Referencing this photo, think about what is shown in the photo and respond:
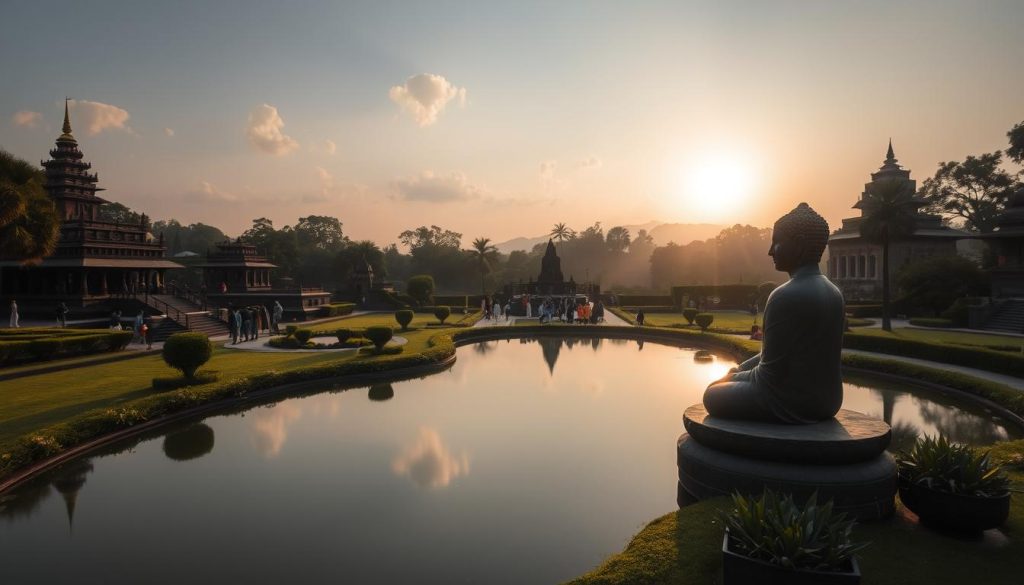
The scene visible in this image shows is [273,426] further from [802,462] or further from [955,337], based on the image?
[955,337]

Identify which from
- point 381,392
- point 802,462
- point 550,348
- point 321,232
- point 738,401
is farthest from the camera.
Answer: point 321,232

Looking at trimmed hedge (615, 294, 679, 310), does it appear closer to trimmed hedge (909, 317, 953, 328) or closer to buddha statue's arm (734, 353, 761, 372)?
trimmed hedge (909, 317, 953, 328)

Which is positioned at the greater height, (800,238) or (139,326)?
(800,238)

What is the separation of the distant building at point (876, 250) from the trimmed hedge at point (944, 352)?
83.2ft

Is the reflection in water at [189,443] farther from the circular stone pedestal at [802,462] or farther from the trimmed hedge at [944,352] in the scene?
the trimmed hedge at [944,352]

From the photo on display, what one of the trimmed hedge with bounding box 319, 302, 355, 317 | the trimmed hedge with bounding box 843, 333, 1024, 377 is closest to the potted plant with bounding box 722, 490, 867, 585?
the trimmed hedge with bounding box 843, 333, 1024, 377

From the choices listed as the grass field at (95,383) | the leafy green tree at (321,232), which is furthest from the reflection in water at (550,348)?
the leafy green tree at (321,232)

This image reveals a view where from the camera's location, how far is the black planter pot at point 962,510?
20.6ft

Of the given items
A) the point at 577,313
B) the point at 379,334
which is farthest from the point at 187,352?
the point at 577,313

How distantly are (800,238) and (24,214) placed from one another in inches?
1037

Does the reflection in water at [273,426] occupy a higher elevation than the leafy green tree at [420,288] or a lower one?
lower

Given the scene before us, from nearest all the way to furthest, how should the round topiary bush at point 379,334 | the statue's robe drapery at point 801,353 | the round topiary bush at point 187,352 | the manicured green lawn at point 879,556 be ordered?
1. the manicured green lawn at point 879,556
2. the statue's robe drapery at point 801,353
3. the round topiary bush at point 187,352
4. the round topiary bush at point 379,334

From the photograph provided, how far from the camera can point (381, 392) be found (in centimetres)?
1670

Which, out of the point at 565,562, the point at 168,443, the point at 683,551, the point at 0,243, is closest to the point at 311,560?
the point at 565,562
